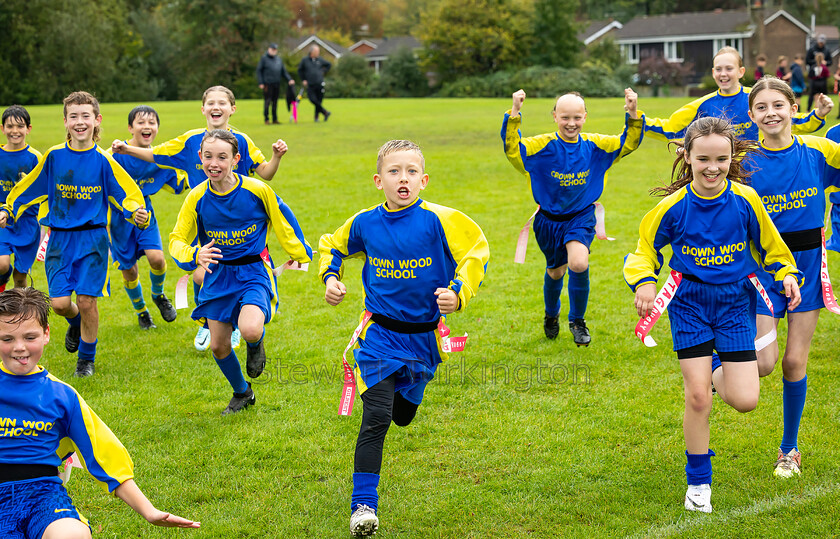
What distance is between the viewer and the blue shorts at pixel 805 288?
4875 mm

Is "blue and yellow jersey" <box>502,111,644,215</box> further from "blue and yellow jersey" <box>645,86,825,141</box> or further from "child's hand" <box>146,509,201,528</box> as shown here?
"child's hand" <box>146,509,201,528</box>

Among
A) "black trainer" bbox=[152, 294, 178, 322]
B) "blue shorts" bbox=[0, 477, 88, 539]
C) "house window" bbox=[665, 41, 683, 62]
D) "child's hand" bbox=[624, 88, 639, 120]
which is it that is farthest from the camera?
"house window" bbox=[665, 41, 683, 62]

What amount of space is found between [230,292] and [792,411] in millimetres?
3748

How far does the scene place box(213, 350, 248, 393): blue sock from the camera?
19.1 ft

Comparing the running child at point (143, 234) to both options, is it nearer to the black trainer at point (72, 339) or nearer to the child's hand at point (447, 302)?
the black trainer at point (72, 339)

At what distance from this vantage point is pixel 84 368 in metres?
6.91

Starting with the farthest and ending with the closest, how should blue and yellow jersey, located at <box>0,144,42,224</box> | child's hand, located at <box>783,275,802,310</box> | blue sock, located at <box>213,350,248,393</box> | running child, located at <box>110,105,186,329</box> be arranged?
running child, located at <box>110,105,186,329</box> < blue and yellow jersey, located at <box>0,144,42,224</box> < blue sock, located at <box>213,350,248,393</box> < child's hand, located at <box>783,275,802,310</box>

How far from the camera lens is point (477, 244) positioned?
14.9ft

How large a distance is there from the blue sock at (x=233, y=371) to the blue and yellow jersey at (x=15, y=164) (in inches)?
121

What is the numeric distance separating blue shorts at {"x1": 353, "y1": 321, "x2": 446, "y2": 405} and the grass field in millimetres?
700

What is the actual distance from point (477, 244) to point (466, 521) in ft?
4.98

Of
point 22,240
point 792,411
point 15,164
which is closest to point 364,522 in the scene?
point 792,411

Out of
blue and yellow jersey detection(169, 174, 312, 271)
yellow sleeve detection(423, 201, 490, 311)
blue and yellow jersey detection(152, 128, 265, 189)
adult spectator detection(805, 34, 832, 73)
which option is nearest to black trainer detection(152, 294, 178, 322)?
blue and yellow jersey detection(152, 128, 265, 189)

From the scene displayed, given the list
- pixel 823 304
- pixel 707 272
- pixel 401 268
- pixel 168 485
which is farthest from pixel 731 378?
pixel 168 485
